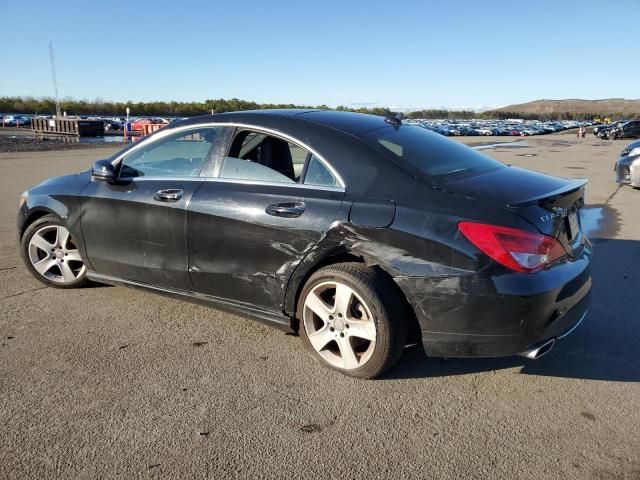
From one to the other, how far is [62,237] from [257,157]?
2078 mm

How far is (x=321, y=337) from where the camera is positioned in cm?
343

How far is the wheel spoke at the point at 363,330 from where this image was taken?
316cm

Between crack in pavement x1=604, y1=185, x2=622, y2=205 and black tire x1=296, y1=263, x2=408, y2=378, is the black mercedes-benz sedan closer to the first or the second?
black tire x1=296, y1=263, x2=408, y2=378

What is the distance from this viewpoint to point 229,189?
3719mm

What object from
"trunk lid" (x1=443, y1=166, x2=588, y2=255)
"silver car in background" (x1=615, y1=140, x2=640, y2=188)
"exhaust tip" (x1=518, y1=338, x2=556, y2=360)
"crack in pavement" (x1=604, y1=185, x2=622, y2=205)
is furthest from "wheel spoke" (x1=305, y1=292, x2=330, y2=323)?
"silver car in background" (x1=615, y1=140, x2=640, y2=188)

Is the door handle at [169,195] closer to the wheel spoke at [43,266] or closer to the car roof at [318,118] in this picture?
the car roof at [318,118]

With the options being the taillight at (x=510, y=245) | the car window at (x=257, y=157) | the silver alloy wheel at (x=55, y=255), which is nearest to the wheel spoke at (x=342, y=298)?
the taillight at (x=510, y=245)

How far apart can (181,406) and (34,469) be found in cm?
77

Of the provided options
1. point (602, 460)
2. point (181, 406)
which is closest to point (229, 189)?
point (181, 406)

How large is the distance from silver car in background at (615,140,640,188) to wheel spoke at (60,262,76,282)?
36.3 feet

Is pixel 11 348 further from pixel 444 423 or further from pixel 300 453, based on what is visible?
pixel 444 423

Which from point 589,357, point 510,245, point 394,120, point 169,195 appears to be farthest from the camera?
point 394,120

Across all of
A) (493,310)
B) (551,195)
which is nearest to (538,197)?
(551,195)

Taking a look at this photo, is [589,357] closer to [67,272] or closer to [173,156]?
[173,156]
